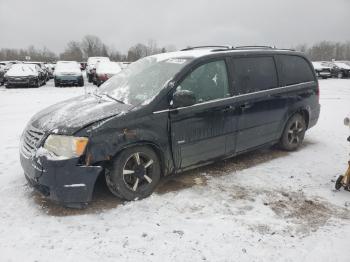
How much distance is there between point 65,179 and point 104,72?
17.1 m

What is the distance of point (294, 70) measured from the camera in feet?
19.9

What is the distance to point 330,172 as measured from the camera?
5309mm

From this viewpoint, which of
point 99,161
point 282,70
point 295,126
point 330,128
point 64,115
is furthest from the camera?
point 330,128

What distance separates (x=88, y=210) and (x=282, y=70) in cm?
381

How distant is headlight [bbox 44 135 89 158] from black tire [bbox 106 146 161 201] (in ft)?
1.38

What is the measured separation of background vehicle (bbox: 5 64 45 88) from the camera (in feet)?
63.8

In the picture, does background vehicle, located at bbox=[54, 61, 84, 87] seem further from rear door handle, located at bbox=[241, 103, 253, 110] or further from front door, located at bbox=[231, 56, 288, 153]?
rear door handle, located at bbox=[241, 103, 253, 110]

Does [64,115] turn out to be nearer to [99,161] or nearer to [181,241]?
[99,161]

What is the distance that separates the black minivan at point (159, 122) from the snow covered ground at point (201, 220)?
0.29 m

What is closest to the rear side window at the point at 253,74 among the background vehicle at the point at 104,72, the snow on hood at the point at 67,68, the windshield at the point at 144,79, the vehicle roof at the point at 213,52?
the vehicle roof at the point at 213,52

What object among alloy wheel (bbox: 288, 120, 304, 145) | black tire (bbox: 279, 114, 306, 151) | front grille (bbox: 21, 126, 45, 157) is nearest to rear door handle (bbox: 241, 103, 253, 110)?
black tire (bbox: 279, 114, 306, 151)

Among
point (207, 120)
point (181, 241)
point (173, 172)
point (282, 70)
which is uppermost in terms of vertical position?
point (282, 70)

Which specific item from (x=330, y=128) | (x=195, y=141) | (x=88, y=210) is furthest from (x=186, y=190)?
(x=330, y=128)

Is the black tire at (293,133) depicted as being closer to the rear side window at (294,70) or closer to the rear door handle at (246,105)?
the rear side window at (294,70)
